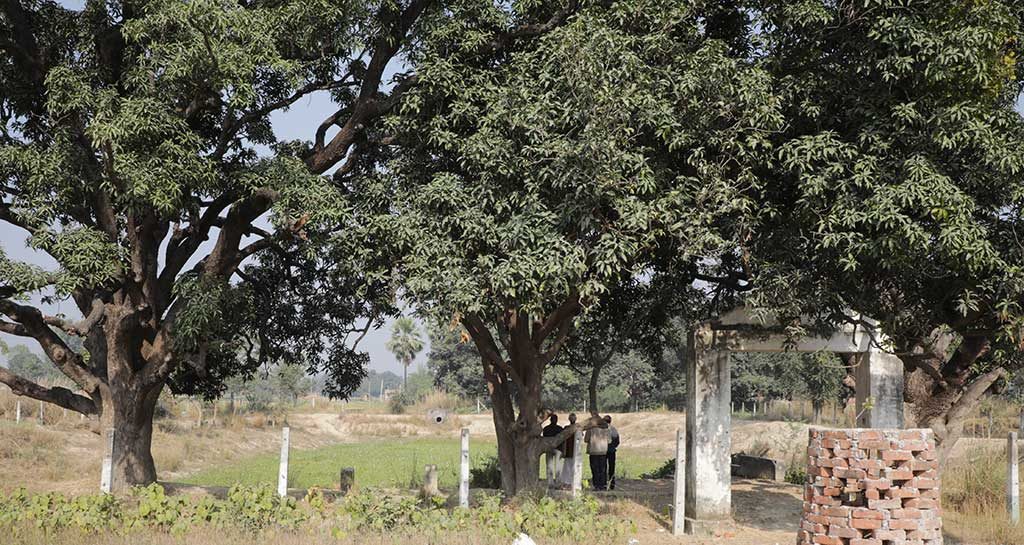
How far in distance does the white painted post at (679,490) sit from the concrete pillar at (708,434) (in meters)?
0.36

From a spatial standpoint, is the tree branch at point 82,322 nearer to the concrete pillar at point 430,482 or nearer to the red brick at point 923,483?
the concrete pillar at point 430,482

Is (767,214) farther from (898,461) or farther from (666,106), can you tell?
(898,461)

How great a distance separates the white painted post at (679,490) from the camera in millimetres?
13477

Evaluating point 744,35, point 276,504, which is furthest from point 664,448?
point 276,504

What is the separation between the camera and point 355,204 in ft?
46.4

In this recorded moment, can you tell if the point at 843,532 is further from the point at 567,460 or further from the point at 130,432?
the point at 130,432

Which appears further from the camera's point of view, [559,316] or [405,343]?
[405,343]

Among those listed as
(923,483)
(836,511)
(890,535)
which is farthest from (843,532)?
(923,483)

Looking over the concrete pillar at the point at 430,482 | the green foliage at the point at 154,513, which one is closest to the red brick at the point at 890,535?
the green foliage at the point at 154,513

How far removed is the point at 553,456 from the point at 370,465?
1336 cm

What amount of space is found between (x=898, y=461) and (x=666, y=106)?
5.69 m

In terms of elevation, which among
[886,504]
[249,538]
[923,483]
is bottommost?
[249,538]

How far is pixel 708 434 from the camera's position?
570 inches

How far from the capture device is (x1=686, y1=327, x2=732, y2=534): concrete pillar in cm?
1428
